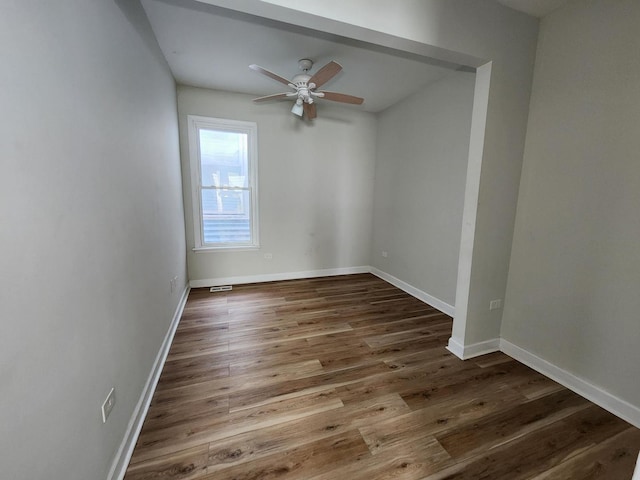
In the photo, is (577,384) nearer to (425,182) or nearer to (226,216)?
(425,182)

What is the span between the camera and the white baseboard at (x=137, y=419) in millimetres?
1276

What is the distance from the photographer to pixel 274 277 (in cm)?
431

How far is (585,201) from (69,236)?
3070 millimetres

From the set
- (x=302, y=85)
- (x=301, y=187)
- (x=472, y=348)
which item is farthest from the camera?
(x=301, y=187)

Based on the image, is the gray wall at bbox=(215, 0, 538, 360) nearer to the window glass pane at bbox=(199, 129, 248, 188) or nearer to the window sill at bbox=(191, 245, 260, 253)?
the window glass pane at bbox=(199, 129, 248, 188)

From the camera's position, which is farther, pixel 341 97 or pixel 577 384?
pixel 341 97

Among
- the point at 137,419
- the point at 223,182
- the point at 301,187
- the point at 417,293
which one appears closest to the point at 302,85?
the point at 301,187

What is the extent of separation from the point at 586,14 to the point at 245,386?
370cm

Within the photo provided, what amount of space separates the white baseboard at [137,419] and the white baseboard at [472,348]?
8.26 feet

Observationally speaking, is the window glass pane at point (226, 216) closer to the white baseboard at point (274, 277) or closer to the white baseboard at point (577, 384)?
the white baseboard at point (274, 277)

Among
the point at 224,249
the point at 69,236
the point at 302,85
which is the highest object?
the point at 302,85

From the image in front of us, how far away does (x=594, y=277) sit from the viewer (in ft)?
5.98

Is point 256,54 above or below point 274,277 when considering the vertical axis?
above

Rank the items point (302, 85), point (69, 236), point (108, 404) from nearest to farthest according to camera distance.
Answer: point (69, 236) < point (108, 404) < point (302, 85)
